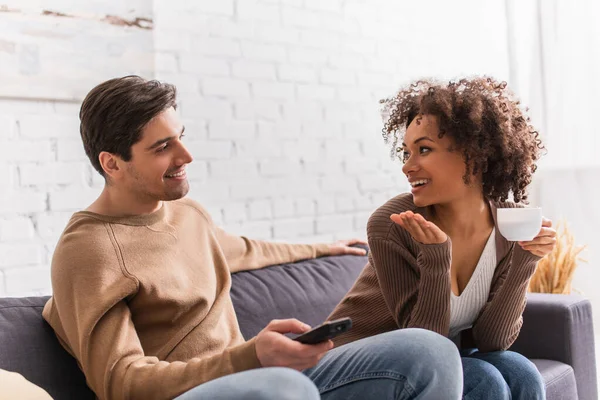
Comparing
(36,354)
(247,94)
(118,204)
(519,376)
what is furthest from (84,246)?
(247,94)

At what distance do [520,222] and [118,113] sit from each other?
0.93 metres

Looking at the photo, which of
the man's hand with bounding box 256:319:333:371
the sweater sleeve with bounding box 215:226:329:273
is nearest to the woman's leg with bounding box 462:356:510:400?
the man's hand with bounding box 256:319:333:371

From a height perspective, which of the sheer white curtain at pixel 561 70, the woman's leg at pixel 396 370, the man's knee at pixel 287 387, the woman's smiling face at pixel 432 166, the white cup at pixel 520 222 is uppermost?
the sheer white curtain at pixel 561 70

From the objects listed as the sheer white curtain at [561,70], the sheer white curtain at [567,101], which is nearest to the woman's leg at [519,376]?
the sheer white curtain at [567,101]

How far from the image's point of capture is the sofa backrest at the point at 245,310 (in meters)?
1.68

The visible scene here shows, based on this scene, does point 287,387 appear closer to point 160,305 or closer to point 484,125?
point 160,305

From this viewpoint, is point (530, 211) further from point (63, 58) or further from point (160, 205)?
point (63, 58)

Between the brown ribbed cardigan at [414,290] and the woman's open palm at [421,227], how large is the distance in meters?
0.05

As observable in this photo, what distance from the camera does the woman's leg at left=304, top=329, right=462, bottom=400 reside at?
143cm

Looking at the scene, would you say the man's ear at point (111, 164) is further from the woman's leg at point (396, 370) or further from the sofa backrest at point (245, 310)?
the woman's leg at point (396, 370)

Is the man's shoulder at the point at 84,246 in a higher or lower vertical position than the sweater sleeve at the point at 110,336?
higher

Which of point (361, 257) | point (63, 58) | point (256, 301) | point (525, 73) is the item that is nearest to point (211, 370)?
point (256, 301)

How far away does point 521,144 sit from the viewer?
192 cm

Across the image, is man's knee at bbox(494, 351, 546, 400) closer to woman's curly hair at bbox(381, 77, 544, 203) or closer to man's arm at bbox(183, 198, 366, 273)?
woman's curly hair at bbox(381, 77, 544, 203)
